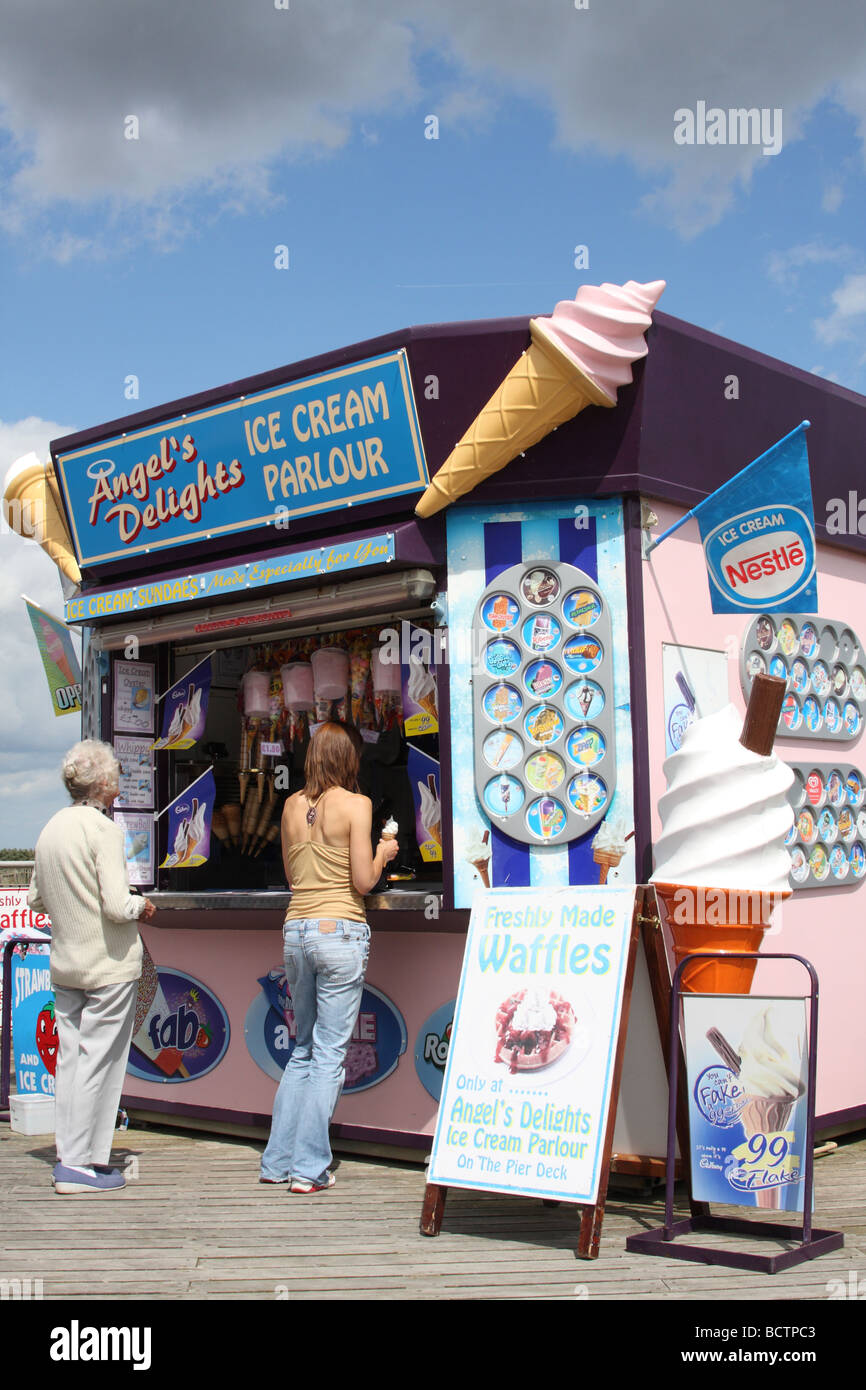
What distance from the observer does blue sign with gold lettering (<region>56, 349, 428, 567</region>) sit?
6191mm

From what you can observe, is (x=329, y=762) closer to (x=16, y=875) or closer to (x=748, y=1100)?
(x=748, y=1100)

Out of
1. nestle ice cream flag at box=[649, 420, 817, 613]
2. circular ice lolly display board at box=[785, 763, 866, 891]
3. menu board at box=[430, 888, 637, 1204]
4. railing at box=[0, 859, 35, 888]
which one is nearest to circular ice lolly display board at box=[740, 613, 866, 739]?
circular ice lolly display board at box=[785, 763, 866, 891]

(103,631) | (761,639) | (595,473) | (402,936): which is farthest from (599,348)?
(103,631)

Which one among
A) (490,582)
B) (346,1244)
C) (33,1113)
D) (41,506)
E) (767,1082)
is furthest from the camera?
(41,506)

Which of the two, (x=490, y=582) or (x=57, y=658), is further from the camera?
(x=57, y=658)

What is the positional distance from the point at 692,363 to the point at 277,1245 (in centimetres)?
401

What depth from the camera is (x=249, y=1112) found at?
22.2 feet

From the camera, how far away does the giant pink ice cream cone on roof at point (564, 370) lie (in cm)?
557

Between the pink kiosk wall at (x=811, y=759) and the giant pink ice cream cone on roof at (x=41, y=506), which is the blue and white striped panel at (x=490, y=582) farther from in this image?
the giant pink ice cream cone on roof at (x=41, y=506)

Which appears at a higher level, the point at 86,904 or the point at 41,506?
the point at 41,506

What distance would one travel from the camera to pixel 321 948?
18.4 ft

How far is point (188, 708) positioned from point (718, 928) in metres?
3.67

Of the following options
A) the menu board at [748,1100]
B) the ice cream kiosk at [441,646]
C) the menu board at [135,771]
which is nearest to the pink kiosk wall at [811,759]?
the ice cream kiosk at [441,646]

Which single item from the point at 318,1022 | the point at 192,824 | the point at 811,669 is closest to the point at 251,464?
the point at 192,824
